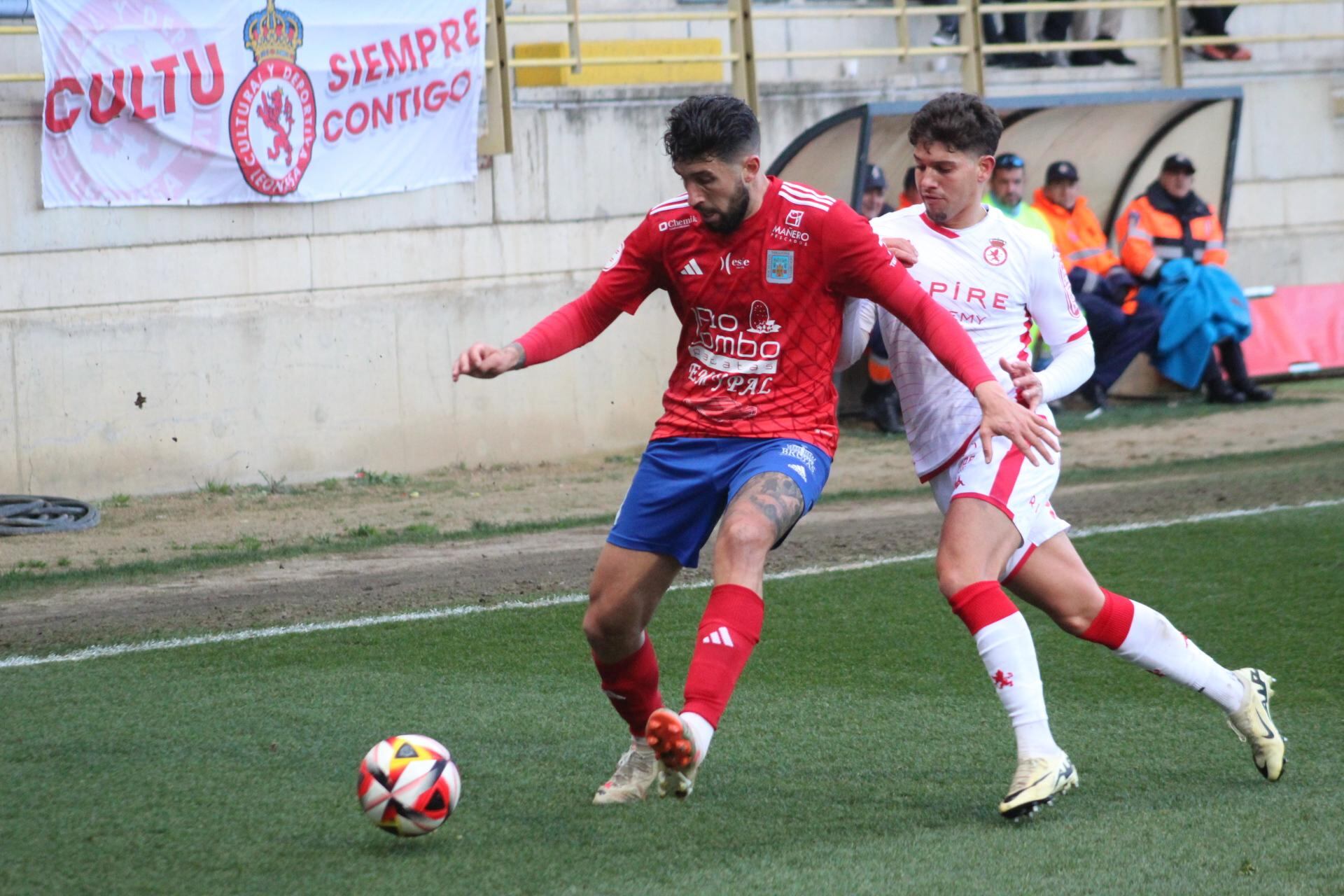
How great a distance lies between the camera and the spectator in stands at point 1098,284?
1438cm

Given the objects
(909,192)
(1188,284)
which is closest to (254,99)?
(909,192)

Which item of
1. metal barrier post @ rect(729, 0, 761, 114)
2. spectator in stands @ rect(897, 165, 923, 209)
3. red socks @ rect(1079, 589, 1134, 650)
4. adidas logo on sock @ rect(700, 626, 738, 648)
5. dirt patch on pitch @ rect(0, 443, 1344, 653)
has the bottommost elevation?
dirt patch on pitch @ rect(0, 443, 1344, 653)

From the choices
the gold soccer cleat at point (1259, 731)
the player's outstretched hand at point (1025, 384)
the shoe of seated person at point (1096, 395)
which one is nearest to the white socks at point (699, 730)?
the player's outstretched hand at point (1025, 384)

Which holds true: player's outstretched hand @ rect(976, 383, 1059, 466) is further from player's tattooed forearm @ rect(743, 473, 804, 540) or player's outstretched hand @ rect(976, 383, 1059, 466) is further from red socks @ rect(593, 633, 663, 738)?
red socks @ rect(593, 633, 663, 738)

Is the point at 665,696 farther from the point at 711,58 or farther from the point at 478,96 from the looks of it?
the point at 711,58

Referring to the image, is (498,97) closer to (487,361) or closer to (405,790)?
(487,361)

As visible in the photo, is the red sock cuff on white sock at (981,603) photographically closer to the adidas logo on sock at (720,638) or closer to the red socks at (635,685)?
the adidas logo on sock at (720,638)

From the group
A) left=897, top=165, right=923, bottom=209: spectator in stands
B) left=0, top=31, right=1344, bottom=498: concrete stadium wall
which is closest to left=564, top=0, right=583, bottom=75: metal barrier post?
left=0, top=31, right=1344, bottom=498: concrete stadium wall

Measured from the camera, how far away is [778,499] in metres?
4.62

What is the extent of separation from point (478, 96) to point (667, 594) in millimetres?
5717

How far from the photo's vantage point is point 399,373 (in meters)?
12.3

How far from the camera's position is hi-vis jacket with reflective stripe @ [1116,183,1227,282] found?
14852mm

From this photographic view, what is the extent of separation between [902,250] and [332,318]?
7634 millimetres

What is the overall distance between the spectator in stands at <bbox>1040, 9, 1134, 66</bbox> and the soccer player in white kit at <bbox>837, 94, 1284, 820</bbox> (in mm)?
12250
